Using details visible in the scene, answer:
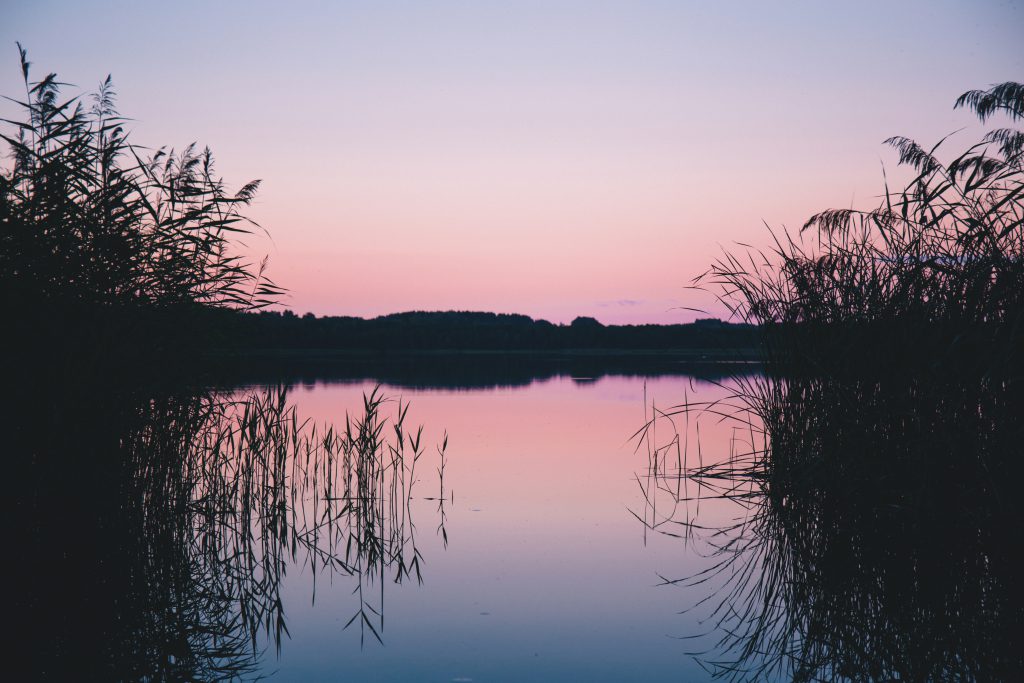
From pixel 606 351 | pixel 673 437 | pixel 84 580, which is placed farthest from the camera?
pixel 606 351

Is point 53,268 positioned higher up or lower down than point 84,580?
higher up

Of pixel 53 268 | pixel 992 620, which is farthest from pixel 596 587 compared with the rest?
pixel 53 268

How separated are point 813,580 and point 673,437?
22.8ft

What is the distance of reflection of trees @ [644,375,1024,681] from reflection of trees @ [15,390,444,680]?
226cm

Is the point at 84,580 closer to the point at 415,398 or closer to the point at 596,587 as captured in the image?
the point at 596,587

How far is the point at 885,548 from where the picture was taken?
4.51 metres

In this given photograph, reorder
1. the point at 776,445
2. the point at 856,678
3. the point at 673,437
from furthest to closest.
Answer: the point at 673,437, the point at 776,445, the point at 856,678

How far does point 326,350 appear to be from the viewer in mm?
56000

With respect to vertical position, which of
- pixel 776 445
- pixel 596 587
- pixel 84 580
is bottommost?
pixel 596 587

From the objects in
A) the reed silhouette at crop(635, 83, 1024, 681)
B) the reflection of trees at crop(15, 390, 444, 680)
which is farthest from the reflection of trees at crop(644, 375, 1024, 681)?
the reflection of trees at crop(15, 390, 444, 680)

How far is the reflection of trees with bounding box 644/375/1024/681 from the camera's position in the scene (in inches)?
144

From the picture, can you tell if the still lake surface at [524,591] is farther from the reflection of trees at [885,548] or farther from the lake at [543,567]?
the reflection of trees at [885,548]

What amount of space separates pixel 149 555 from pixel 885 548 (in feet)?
14.9

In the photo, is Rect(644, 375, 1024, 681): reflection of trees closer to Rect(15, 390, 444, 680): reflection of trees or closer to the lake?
the lake
